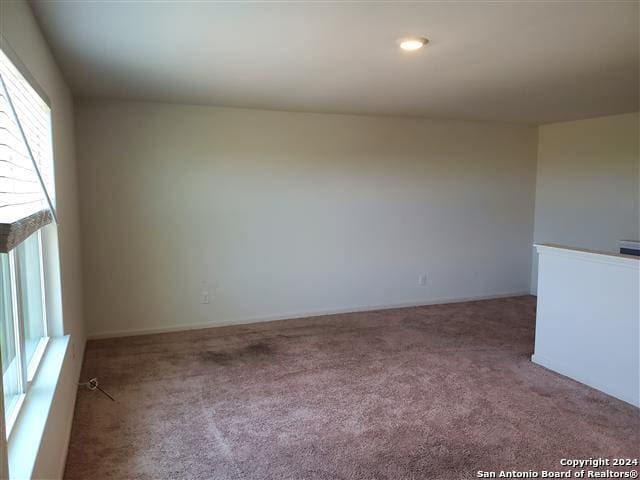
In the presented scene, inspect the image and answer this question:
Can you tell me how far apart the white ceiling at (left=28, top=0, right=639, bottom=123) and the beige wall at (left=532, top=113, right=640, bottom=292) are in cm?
91

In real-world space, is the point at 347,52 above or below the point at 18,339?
above

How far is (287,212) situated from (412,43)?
267cm

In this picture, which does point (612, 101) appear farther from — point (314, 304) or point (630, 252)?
point (314, 304)

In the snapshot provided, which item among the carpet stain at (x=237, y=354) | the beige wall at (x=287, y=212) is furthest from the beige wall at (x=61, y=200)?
the carpet stain at (x=237, y=354)

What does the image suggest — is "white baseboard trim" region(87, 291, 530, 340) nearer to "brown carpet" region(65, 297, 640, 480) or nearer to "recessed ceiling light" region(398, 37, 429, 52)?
"brown carpet" region(65, 297, 640, 480)

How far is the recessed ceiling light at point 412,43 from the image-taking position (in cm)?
247

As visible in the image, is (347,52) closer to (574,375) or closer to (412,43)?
(412,43)

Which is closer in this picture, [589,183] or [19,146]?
[19,146]

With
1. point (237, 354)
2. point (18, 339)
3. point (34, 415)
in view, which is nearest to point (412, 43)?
point (18, 339)

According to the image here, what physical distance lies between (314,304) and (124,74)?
118 inches

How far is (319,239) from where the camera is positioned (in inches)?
200

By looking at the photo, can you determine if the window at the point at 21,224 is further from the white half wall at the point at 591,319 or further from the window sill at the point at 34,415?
the white half wall at the point at 591,319

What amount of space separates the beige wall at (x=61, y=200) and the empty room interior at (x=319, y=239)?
0.10 ft

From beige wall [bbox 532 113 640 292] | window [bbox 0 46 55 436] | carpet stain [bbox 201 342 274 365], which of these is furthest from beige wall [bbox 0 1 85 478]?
beige wall [bbox 532 113 640 292]
